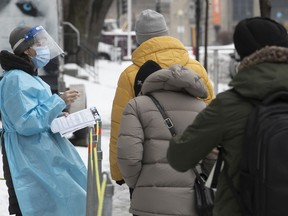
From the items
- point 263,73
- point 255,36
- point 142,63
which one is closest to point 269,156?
point 263,73

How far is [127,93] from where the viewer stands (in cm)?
492

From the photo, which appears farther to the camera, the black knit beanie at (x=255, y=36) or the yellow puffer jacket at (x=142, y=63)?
the yellow puffer jacket at (x=142, y=63)

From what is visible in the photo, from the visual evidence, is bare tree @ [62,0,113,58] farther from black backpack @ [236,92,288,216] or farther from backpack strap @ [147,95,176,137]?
black backpack @ [236,92,288,216]

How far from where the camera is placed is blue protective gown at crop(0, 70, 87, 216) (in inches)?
190

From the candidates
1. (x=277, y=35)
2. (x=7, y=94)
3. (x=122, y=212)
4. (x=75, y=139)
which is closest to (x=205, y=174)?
(x=277, y=35)

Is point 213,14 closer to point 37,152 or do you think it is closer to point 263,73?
point 37,152

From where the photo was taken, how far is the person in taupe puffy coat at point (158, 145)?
4.00m

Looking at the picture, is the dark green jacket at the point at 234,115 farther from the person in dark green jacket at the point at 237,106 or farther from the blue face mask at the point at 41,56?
the blue face mask at the point at 41,56

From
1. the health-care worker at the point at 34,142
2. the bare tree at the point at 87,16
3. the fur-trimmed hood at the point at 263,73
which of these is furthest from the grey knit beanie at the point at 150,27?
the bare tree at the point at 87,16

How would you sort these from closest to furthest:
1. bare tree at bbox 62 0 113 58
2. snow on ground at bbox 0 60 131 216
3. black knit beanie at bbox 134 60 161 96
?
black knit beanie at bbox 134 60 161 96 → snow on ground at bbox 0 60 131 216 → bare tree at bbox 62 0 113 58

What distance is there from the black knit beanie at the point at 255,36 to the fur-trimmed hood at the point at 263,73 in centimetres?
8

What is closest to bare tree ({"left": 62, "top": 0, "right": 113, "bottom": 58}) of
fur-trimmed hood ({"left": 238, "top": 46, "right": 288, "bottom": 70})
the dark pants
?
the dark pants

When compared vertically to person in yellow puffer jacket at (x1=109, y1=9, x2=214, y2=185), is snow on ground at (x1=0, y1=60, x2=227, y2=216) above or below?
below

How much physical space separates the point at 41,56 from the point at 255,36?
7.45 ft
